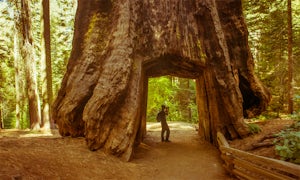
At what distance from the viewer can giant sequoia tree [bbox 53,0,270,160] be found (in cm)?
912

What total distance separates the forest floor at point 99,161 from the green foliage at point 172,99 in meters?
10.8

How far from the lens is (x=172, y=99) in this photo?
28109 mm

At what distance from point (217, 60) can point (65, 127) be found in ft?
26.0

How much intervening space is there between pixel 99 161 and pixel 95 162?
21 cm

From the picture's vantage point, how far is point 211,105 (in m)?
12.3

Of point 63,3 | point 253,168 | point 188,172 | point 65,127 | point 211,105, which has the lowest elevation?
point 188,172

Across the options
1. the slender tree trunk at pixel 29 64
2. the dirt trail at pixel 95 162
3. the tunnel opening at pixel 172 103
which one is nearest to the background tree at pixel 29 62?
the slender tree trunk at pixel 29 64

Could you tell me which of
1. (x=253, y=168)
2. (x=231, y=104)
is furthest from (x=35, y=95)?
(x=253, y=168)

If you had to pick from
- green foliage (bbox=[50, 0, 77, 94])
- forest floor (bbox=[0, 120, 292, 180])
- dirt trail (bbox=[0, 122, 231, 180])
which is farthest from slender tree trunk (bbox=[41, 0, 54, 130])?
green foliage (bbox=[50, 0, 77, 94])

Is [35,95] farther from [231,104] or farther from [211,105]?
[231,104]

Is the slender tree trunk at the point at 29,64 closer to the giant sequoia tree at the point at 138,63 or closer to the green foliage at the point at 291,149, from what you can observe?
the giant sequoia tree at the point at 138,63

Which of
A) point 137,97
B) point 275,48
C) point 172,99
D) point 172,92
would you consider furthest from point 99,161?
point 172,99

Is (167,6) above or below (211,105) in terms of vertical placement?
above

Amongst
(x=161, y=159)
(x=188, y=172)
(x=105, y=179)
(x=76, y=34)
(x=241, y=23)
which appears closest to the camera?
(x=105, y=179)
